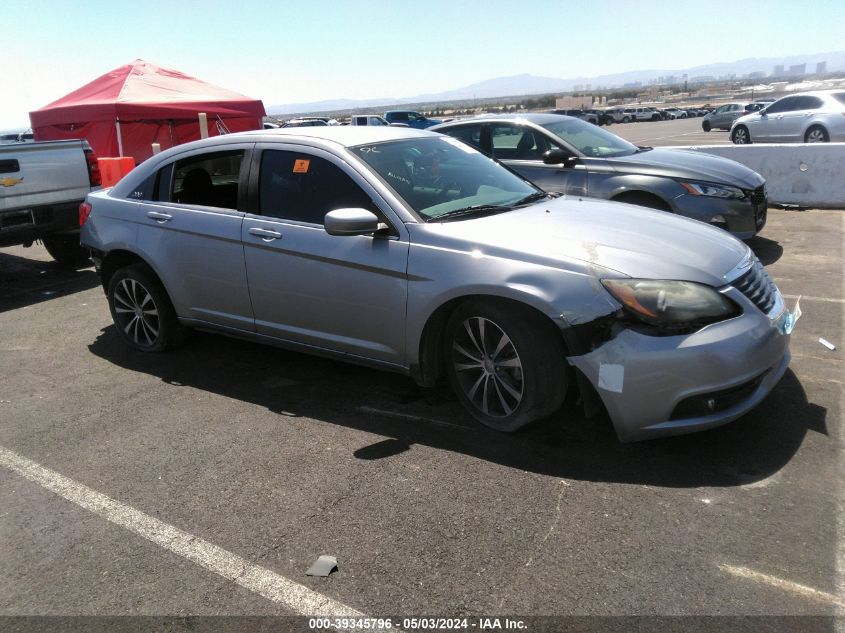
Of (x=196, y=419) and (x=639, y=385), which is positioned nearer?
(x=639, y=385)

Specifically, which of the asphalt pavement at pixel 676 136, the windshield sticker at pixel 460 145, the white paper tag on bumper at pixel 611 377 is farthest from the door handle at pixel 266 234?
the asphalt pavement at pixel 676 136

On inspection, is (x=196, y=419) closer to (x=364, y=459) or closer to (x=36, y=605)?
(x=364, y=459)

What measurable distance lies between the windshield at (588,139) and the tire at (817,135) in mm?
13425

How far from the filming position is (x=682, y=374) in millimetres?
3279

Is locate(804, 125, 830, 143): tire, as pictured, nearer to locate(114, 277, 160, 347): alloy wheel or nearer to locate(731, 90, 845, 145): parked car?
locate(731, 90, 845, 145): parked car

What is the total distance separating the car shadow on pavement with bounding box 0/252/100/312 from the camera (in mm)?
7680

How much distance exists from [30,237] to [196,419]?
4.86 metres

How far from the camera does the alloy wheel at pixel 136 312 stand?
5414 millimetres

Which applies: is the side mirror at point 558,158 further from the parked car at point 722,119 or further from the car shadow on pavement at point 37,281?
the parked car at point 722,119

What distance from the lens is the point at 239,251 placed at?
4672 mm

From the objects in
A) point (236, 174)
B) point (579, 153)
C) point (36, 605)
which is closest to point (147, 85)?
point (579, 153)

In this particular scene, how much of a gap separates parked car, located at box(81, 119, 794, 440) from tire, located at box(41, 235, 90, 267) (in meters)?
3.93

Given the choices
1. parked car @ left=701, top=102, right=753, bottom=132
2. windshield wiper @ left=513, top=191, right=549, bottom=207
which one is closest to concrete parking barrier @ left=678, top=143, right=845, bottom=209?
windshield wiper @ left=513, top=191, right=549, bottom=207

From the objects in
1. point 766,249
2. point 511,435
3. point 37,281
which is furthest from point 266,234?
point 766,249
